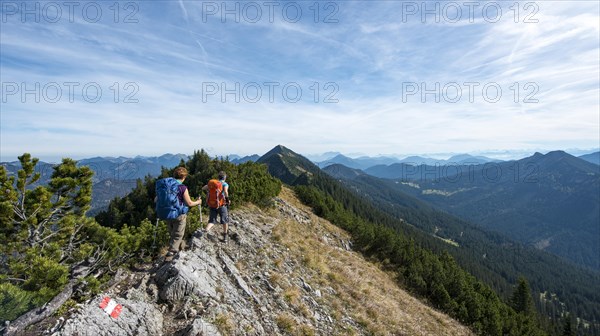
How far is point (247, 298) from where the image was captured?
528 inches

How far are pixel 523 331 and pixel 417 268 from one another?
31.0 m

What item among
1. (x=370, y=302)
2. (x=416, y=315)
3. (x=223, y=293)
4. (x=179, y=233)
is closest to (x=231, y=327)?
(x=223, y=293)

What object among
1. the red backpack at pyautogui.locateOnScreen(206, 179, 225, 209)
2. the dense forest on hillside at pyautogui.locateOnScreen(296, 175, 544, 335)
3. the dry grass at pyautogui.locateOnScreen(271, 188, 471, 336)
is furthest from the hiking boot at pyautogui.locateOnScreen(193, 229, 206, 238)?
the dense forest on hillside at pyautogui.locateOnScreen(296, 175, 544, 335)

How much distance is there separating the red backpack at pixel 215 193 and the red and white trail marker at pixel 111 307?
675 cm

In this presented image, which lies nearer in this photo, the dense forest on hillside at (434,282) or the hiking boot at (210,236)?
the hiking boot at (210,236)

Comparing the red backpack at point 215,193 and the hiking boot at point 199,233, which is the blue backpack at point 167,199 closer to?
the red backpack at point 215,193

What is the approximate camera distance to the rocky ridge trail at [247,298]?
9891mm

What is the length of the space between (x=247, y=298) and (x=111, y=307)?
18.2 ft

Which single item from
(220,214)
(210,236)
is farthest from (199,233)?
(220,214)

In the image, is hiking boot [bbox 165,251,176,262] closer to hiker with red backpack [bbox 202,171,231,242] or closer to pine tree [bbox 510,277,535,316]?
hiker with red backpack [bbox 202,171,231,242]

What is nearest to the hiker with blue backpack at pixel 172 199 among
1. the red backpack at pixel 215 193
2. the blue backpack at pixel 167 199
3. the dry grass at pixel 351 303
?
the blue backpack at pixel 167 199

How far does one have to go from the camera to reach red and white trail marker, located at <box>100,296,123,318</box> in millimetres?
9188

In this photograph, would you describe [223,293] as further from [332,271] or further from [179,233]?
[332,271]

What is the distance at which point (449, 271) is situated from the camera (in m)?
55.7
